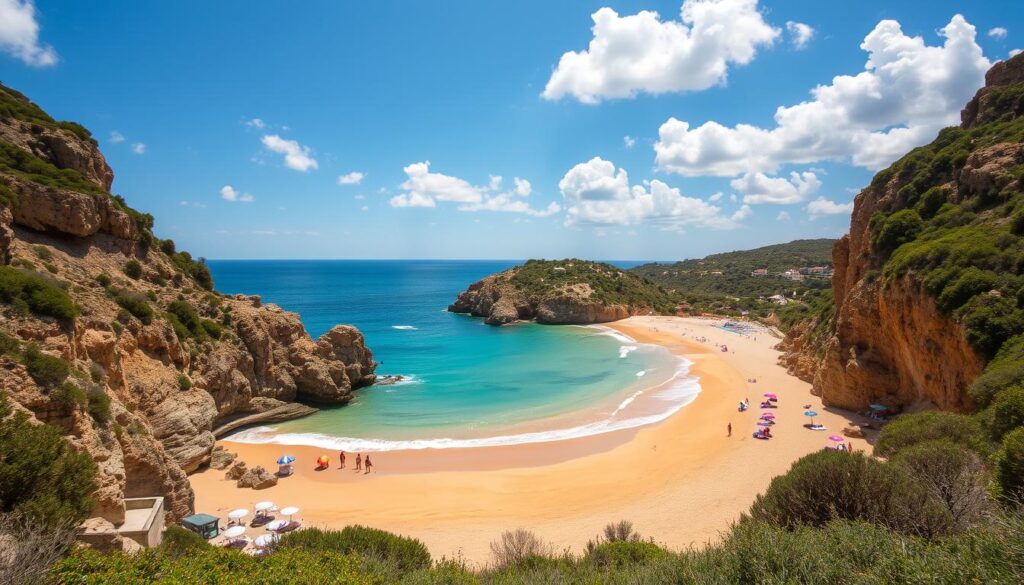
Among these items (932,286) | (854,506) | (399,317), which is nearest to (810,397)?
(932,286)

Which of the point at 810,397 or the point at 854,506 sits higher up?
the point at 854,506

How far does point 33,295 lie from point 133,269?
30.6 feet

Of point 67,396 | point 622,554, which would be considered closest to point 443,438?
point 622,554

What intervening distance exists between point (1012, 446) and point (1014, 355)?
269 inches

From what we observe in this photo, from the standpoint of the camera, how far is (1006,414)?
9.70 meters

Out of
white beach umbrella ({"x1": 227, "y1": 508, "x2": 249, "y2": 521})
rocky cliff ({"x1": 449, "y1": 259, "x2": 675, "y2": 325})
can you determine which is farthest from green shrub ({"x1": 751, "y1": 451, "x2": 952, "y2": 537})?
rocky cliff ({"x1": 449, "y1": 259, "x2": 675, "y2": 325})

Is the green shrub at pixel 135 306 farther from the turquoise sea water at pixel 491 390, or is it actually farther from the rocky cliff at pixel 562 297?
the rocky cliff at pixel 562 297

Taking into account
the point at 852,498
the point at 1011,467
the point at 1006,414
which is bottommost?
the point at 852,498

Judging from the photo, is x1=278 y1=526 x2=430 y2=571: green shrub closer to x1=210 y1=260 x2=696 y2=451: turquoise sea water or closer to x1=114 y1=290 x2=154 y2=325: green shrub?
x1=210 y1=260 x2=696 y2=451: turquoise sea water

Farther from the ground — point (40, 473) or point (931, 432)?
point (40, 473)

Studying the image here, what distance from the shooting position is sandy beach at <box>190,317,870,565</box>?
13852 millimetres

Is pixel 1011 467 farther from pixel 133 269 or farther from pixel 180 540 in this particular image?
pixel 133 269

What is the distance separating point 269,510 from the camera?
1446cm

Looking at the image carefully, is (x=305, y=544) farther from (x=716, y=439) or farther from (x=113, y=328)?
(x=716, y=439)
